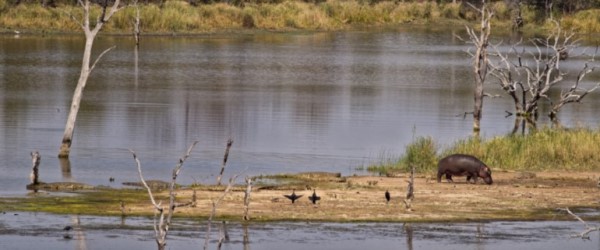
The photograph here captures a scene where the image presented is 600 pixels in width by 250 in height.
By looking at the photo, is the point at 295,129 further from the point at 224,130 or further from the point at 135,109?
the point at 135,109

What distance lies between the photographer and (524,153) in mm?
32031

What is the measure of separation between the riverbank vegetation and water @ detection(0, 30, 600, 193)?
3620 mm

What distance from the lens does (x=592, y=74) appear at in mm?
65312

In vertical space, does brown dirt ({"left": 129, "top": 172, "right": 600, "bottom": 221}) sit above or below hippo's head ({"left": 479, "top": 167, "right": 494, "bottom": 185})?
below

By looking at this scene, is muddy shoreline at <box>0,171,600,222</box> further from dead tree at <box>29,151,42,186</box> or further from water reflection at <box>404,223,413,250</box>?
dead tree at <box>29,151,42,186</box>

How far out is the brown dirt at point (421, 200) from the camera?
24.0 metres

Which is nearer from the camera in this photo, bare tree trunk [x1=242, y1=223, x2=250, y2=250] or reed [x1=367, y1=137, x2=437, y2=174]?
bare tree trunk [x1=242, y1=223, x2=250, y2=250]

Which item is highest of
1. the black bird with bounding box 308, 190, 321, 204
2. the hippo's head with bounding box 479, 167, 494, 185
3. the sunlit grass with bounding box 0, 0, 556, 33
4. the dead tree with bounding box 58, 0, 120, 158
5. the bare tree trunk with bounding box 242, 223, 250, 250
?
the sunlit grass with bounding box 0, 0, 556, 33

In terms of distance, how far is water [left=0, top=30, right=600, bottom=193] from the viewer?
3391 cm

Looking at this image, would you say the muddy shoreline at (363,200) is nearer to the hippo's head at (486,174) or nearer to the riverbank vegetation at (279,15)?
the hippo's head at (486,174)

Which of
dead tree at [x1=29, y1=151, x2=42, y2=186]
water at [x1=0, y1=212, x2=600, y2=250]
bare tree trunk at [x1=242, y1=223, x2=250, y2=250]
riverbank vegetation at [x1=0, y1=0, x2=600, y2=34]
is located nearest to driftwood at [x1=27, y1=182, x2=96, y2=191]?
dead tree at [x1=29, y1=151, x2=42, y2=186]

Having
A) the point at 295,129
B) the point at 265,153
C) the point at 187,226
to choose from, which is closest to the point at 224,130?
the point at 295,129

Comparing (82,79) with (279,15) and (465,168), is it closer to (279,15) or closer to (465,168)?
(465,168)

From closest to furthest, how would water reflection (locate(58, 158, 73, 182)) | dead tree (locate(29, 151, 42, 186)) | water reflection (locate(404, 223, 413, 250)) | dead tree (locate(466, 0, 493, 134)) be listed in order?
water reflection (locate(404, 223, 413, 250)) → dead tree (locate(29, 151, 42, 186)) → water reflection (locate(58, 158, 73, 182)) → dead tree (locate(466, 0, 493, 134))
